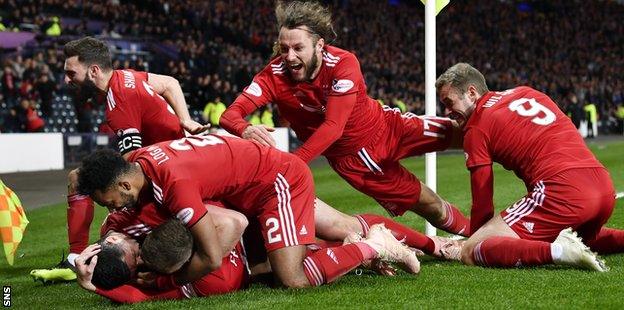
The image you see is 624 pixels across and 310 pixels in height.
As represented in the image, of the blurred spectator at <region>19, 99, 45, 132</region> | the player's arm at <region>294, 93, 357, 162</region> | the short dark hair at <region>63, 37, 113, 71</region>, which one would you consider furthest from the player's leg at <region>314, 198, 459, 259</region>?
the blurred spectator at <region>19, 99, 45, 132</region>

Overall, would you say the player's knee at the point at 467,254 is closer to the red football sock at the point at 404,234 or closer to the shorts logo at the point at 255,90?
the red football sock at the point at 404,234

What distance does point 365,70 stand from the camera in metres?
37.2

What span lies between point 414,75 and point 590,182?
33.4 meters

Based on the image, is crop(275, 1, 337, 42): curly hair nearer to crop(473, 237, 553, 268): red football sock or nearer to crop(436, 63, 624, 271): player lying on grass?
crop(436, 63, 624, 271): player lying on grass

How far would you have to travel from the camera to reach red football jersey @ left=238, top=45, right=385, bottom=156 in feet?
23.0

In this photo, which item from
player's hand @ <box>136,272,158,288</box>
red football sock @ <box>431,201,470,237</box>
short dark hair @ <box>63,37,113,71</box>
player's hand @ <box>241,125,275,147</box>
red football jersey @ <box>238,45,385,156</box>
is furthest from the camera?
red football sock @ <box>431,201,470,237</box>

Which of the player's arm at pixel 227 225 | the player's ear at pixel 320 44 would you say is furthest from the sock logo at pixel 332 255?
the player's ear at pixel 320 44

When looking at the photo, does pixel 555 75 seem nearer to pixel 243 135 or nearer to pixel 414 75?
pixel 414 75

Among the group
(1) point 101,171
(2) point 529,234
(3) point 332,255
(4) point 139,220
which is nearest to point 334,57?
(3) point 332,255

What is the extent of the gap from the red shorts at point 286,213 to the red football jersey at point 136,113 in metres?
1.54

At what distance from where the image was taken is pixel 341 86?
6941 millimetres

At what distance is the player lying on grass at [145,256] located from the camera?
17.5 ft

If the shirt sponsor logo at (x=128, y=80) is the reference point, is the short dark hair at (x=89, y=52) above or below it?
above

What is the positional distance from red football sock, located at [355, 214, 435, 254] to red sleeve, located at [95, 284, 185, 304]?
5.25 feet
